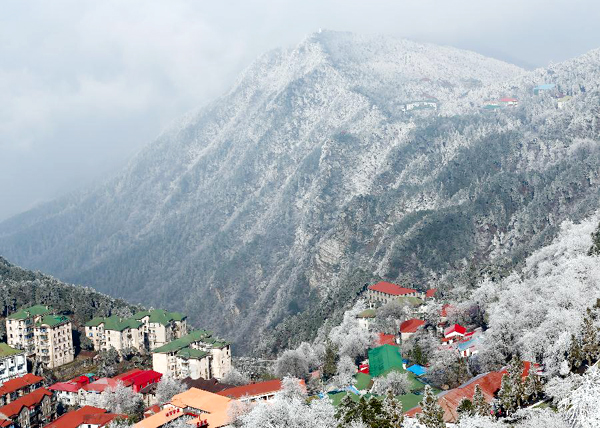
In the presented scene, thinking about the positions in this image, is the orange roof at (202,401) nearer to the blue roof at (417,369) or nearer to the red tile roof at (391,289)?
the blue roof at (417,369)

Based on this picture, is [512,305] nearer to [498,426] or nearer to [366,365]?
[366,365]

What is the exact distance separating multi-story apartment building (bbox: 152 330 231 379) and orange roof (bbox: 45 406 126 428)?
68.3 ft

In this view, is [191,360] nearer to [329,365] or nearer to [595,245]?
[329,365]

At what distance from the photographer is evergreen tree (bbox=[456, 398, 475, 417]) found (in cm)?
5053

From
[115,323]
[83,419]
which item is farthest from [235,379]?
[115,323]

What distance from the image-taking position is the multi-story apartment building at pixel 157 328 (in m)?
110

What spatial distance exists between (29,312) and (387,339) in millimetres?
56525

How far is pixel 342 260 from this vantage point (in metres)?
196

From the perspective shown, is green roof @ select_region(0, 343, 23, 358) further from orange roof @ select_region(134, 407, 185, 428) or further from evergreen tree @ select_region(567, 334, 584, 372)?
evergreen tree @ select_region(567, 334, 584, 372)

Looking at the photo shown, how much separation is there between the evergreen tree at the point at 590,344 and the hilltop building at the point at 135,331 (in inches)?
2830

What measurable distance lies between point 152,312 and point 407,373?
53.9 m

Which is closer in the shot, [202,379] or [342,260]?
[202,379]

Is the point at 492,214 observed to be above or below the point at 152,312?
above

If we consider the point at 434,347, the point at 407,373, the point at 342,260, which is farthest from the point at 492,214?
the point at 407,373
